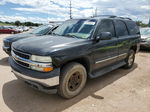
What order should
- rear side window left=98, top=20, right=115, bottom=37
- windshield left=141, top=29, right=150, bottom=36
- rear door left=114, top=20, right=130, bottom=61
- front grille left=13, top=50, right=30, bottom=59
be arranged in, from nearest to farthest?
1. front grille left=13, top=50, right=30, bottom=59
2. rear side window left=98, top=20, right=115, bottom=37
3. rear door left=114, top=20, right=130, bottom=61
4. windshield left=141, top=29, right=150, bottom=36

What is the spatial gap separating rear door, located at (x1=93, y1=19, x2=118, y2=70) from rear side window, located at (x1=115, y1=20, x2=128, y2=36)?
10.9 inches

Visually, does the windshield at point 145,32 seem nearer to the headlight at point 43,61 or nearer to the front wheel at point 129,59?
the front wheel at point 129,59

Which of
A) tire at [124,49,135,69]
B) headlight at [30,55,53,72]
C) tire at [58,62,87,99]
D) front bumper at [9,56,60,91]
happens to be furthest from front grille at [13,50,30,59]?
tire at [124,49,135,69]

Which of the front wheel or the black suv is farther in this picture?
the front wheel

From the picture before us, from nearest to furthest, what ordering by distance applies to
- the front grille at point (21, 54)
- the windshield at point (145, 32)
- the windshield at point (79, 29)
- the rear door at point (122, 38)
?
the front grille at point (21, 54) → the windshield at point (79, 29) → the rear door at point (122, 38) → the windshield at point (145, 32)

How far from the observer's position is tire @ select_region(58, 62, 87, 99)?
2.89m

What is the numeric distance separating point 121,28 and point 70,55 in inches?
103

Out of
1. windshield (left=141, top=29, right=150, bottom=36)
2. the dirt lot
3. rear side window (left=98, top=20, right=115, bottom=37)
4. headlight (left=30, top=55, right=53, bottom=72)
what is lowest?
the dirt lot

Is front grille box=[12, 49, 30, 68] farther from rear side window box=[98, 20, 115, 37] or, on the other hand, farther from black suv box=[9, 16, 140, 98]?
rear side window box=[98, 20, 115, 37]

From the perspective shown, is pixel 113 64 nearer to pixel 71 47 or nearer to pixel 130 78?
pixel 130 78

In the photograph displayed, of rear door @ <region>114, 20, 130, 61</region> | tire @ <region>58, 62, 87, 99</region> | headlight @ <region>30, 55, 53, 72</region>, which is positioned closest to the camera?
headlight @ <region>30, 55, 53, 72</region>

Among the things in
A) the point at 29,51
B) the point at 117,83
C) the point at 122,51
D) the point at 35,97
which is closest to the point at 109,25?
the point at 122,51

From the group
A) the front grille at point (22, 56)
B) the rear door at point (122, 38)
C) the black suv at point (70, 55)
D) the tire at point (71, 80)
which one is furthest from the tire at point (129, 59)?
the front grille at point (22, 56)

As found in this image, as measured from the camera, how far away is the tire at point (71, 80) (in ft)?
9.50
